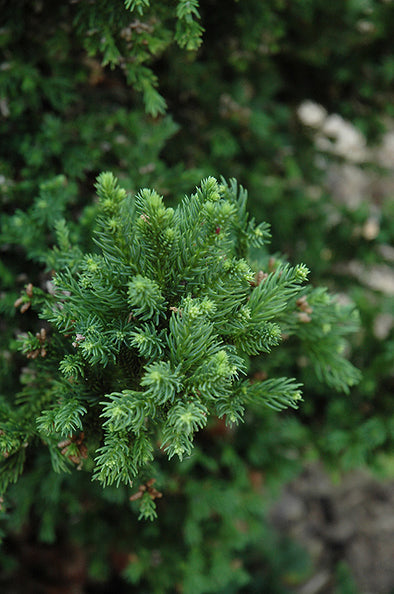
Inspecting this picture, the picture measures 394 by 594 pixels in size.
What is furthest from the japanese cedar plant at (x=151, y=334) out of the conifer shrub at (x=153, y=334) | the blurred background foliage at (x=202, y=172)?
the blurred background foliage at (x=202, y=172)

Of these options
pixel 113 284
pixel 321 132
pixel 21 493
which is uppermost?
pixel 321 132

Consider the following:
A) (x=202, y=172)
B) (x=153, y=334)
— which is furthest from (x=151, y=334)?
(x=202, y=172)

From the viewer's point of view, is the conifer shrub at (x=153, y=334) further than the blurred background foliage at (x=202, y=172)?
No

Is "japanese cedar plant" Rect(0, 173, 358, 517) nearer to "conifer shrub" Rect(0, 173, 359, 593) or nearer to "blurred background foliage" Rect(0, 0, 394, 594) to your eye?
"conifer shrub" Rect(0, 173, 359, 593)

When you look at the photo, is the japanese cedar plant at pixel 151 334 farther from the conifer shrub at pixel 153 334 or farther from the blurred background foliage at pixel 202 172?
the blurred background foliage at pixel 202 172

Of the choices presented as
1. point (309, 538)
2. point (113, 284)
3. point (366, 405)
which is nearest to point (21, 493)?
point (113, 284)

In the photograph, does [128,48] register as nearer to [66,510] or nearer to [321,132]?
[321,132]
